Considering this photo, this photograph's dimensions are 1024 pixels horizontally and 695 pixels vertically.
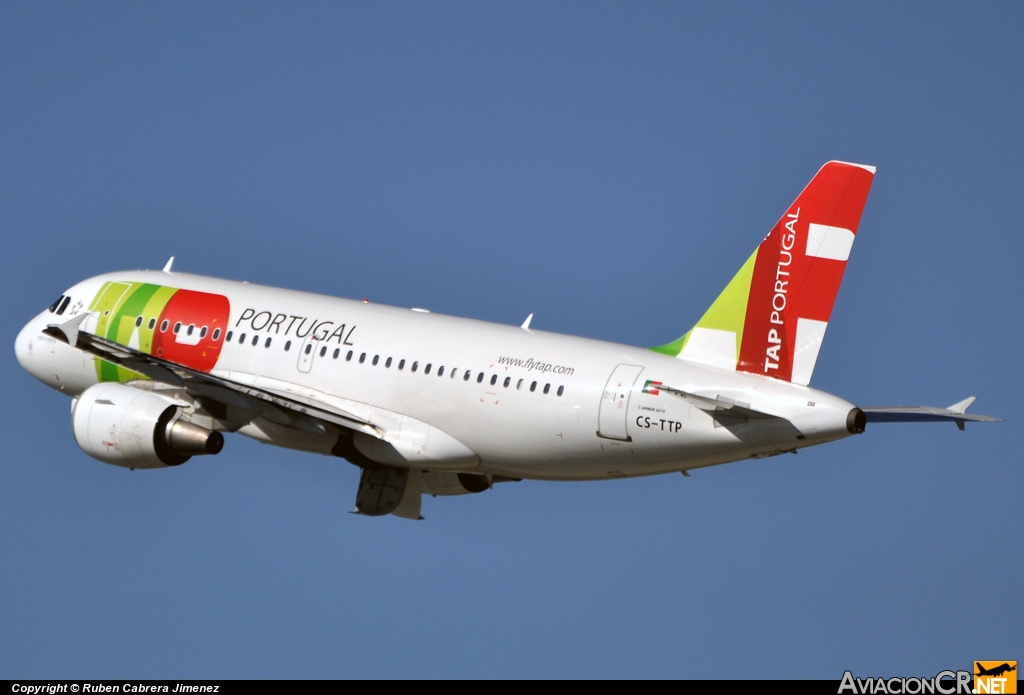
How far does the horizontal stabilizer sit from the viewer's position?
42.3m

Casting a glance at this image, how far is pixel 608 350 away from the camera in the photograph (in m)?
44.3

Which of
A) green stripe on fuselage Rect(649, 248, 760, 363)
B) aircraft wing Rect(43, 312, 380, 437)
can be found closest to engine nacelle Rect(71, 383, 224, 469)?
aircraft wing Rect(43, 312, 380, 437)

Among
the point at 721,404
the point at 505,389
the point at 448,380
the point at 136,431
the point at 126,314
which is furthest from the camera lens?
the point at 126,314

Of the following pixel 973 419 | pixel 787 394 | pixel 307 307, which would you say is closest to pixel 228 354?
pixel 307 307

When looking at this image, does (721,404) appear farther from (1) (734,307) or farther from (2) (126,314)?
(2) (126,314)

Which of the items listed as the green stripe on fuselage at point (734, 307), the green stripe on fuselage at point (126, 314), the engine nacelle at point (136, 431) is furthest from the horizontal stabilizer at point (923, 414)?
the green stripe on fuselage at point (126, 314)

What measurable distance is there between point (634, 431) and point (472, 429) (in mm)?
4227

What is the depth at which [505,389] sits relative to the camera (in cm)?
4472

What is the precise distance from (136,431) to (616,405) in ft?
39.2

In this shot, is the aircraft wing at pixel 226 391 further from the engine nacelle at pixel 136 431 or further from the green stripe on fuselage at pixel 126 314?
the green stripe on fuselage at pixel 126 314

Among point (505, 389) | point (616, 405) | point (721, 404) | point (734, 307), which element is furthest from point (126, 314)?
point (721, 404)

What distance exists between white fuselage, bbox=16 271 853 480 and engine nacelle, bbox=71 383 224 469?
1564mm

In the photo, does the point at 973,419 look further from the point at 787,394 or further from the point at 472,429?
the point at 472,429

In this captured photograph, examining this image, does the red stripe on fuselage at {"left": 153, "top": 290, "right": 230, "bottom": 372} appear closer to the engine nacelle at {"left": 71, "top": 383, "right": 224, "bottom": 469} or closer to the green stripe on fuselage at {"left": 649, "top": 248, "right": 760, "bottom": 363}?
the engine nacelle at {"left": 71, "top": 383, "right": 224, "bottom": 469}
